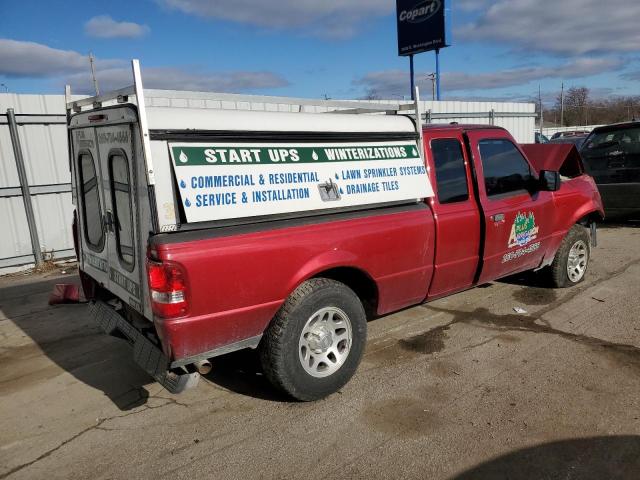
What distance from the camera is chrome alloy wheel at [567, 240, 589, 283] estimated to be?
19.4 feet

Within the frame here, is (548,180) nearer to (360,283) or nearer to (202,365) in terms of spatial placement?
(360,283)

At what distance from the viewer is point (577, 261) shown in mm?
6023

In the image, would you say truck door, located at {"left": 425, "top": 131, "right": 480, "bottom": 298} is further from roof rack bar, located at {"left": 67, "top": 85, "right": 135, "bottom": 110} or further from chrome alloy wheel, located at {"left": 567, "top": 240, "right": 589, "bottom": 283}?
roof rack bar, located at {"left": 67, "top": 85, "right": 135, "bottom": 110}

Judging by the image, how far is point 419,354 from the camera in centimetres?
433

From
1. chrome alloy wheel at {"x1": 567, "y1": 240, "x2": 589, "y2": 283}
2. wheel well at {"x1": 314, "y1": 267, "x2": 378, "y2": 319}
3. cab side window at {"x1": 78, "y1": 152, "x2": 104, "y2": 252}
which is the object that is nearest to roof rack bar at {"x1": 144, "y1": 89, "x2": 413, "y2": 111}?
cab side window at {"x1": 78, "y1": 152, "x2": 104, "y2": 252}

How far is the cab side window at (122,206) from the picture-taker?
3.26m

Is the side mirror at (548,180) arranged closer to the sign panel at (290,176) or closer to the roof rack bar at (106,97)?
the sign panel at (290,176)

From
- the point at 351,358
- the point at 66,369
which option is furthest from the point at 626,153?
the point at 66,369

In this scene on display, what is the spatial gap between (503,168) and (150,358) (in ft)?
12.0

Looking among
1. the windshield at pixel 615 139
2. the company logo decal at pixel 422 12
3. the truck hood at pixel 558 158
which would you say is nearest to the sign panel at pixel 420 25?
the company logo decal at pixel 422 12

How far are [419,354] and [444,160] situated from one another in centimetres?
170

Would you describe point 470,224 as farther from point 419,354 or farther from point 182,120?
point 182,120

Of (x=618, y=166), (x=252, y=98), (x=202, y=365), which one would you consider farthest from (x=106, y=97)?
(x=618, y=166)

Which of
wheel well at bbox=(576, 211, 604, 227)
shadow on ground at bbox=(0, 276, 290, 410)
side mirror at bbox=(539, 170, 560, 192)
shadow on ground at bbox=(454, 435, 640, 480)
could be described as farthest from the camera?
wheel well at bbox=(576, 211, 604, 227)
